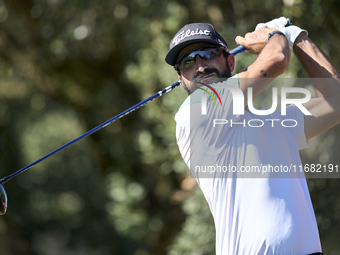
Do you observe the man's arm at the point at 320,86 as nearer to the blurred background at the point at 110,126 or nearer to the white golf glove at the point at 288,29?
the white golf glove at the point at 288,29

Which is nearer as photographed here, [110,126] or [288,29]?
[288,29]

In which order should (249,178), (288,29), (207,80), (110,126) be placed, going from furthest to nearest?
(110,126)
(288,29)
(207,80)
(249,178)

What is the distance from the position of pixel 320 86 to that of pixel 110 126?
6184 millimetres

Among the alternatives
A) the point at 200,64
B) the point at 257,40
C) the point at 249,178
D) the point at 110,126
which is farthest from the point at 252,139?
the point at 110,126

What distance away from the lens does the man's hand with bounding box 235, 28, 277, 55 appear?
241 centimetres

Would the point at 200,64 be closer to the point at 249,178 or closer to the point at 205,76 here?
the point at 205,76

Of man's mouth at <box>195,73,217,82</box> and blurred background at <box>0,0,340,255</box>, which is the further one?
blurred background at <box>0,0,340,255</box>

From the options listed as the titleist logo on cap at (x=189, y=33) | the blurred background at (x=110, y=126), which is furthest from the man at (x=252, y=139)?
the blurred background at (x=110, y=126)

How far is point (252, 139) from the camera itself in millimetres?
2162

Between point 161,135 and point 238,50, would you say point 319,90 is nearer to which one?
point 238,50

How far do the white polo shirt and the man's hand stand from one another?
309mm

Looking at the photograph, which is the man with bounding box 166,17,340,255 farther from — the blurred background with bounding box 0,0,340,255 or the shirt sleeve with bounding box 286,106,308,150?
the blurred background with bounding box 0,0,340,255

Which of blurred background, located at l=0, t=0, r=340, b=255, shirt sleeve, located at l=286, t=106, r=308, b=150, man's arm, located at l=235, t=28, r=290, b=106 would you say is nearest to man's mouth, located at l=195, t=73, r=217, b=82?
man's arm, located at l=235, t=28, r=290, b=106

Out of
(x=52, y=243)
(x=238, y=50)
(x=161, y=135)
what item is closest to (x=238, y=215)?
(x=238, y=50)
